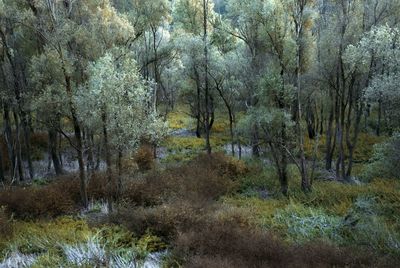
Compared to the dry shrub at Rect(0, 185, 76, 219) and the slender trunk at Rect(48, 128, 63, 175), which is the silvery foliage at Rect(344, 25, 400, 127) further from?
the slender trunk at Rect(48, 128, 63, 175)

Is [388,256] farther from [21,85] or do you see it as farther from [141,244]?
[21,85]

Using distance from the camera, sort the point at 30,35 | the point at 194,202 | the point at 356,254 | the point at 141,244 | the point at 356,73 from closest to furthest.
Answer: the point at 356,254
the point at 141,244
the point at 194,202
the point at 356,73
the point at 30,35

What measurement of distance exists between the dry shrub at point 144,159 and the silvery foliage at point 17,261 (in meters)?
13.0

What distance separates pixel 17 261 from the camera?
32.3 feet

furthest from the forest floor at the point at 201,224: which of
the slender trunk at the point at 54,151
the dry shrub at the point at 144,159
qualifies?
the dry shrub at the point at 144,159

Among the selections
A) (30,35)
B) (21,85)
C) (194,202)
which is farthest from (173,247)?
(30,35)

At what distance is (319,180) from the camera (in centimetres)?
2050

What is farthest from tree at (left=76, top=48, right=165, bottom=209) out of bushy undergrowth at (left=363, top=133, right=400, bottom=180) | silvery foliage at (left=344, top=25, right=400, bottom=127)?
bushy undergrowth at (left=363, top=133, right=400, bottom=180)

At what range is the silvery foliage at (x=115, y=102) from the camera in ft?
43.5

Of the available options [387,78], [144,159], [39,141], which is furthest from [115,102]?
[39,141]

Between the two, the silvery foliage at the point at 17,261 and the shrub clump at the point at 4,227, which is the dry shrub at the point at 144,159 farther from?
the silvery foliage at the point at 17,261

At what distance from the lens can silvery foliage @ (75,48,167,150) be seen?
522 inches

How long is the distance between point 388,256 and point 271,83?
921 centimetres

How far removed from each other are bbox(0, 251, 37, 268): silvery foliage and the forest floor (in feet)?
0.10
